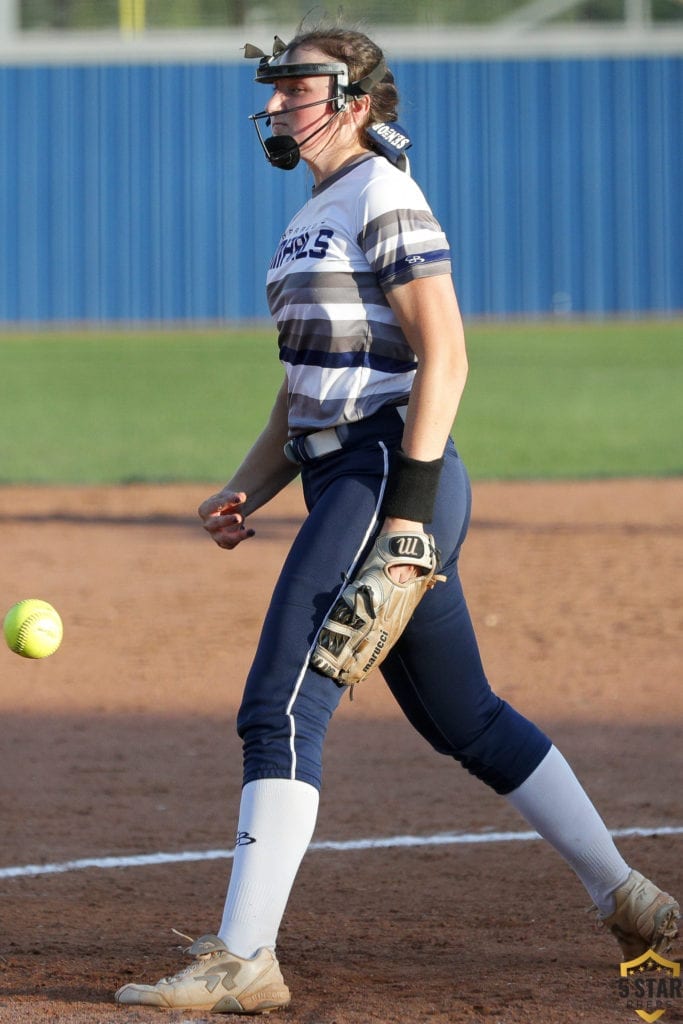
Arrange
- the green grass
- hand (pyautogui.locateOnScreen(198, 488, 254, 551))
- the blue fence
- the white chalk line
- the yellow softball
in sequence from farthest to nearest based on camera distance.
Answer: the blue fence → the green grass → the white chalk line → the yellow softball → hand (pyautogui.locateOnScreen(198, 488, 254, 551))

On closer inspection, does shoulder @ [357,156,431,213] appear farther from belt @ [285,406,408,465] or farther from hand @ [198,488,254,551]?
hand @ [198,488,254,551]

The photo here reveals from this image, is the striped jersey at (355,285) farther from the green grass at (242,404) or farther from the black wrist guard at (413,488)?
the green grass at (242,404)

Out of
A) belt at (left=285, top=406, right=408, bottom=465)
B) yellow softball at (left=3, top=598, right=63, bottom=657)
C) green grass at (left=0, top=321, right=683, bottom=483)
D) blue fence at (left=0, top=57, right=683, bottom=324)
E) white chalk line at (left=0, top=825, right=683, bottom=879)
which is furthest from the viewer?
blue fence at (left=0, top=57, right=683, bottom=324)

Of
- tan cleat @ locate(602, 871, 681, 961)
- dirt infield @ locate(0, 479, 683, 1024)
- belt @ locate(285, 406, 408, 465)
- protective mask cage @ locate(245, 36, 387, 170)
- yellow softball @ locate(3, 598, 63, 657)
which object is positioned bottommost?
dirt infield @ locate(0, 479, 683, 1024)

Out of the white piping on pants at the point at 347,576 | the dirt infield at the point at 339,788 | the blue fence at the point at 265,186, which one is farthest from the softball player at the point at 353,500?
the blue fence at the point at 265,186

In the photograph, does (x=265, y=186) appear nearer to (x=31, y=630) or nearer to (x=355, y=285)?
(x=31, y=630)

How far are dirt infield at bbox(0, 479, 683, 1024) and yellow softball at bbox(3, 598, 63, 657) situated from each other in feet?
2.14

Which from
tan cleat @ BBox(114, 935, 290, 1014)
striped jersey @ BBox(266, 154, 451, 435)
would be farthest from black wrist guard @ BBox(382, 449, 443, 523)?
tan cleat @ BBox(114, 935, 290, 1014)

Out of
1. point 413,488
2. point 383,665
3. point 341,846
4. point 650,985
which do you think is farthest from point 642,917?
point 341,846

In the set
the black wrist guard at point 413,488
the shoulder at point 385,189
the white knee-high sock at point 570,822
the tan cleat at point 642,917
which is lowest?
the tan cleat at point 642,917

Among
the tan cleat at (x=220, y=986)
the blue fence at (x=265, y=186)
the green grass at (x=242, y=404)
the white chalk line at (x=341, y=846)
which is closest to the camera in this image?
the tan cleat at (x=220, y=986)

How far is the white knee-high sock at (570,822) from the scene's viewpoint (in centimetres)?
307

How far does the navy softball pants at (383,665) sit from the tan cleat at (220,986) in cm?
34

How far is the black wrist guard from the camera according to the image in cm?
281
